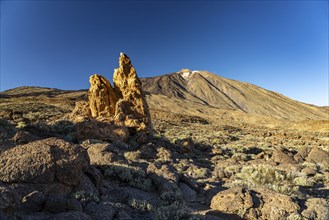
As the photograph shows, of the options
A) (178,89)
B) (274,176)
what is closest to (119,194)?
(274,176)

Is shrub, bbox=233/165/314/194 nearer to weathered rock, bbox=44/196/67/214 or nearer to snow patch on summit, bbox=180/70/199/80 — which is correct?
weathered rock, bbox=44/196/67/214

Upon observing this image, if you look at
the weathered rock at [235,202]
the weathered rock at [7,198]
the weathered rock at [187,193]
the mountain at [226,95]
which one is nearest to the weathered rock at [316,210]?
the weathered rock at [235,202]

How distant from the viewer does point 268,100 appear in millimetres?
115688

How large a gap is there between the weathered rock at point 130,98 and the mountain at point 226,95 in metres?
61.1

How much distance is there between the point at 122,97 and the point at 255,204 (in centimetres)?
1795

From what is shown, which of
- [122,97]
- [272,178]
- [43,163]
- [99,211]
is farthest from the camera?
[122,97]

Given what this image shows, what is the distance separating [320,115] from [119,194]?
11155cm

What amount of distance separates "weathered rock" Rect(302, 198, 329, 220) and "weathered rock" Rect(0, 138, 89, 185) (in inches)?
187

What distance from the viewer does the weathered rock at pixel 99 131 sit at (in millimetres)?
15430

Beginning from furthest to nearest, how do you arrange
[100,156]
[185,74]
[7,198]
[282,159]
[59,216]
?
[185,74] < [282,159] < [100,156] < [59,216] < [7,198]

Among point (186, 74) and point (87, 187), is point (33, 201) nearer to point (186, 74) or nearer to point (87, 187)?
point (87, 187)

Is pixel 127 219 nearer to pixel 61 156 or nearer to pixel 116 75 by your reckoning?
pixel 61 156

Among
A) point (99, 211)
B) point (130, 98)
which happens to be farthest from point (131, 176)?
point (130, 98)

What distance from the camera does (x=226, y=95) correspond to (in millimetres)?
121562
